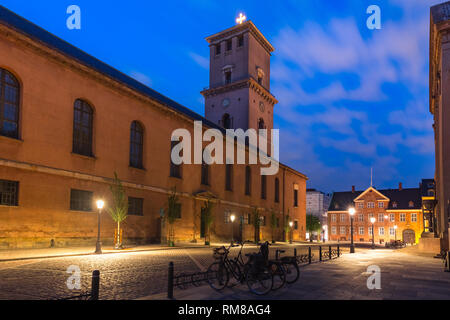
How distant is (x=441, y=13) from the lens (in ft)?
76.9

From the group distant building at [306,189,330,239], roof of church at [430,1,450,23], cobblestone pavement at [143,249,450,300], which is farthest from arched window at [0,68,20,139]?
distant building at [306,189,330,239]

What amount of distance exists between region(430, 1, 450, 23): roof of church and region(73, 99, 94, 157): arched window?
23.7 meters

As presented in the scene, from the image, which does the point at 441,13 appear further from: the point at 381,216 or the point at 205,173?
the point at 381,216

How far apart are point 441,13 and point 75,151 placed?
83.5 feet

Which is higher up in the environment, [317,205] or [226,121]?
[226,121]

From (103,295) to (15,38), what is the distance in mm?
17423

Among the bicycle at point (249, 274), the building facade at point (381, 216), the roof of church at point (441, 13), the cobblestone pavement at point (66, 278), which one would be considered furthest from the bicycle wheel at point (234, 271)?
the building facade at point (381, 216)

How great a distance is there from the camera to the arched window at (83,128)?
2348 centimetres

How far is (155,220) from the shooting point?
28703 millimetres

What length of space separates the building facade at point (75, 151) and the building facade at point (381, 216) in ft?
146

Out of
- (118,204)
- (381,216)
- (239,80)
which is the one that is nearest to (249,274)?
(118,204)

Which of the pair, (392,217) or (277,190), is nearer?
(277,190)

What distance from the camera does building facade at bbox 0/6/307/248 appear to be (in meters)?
19.4

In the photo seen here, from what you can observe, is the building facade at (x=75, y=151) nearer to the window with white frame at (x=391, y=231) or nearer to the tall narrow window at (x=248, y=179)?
the tall narrow window at (x=248, y=179)
